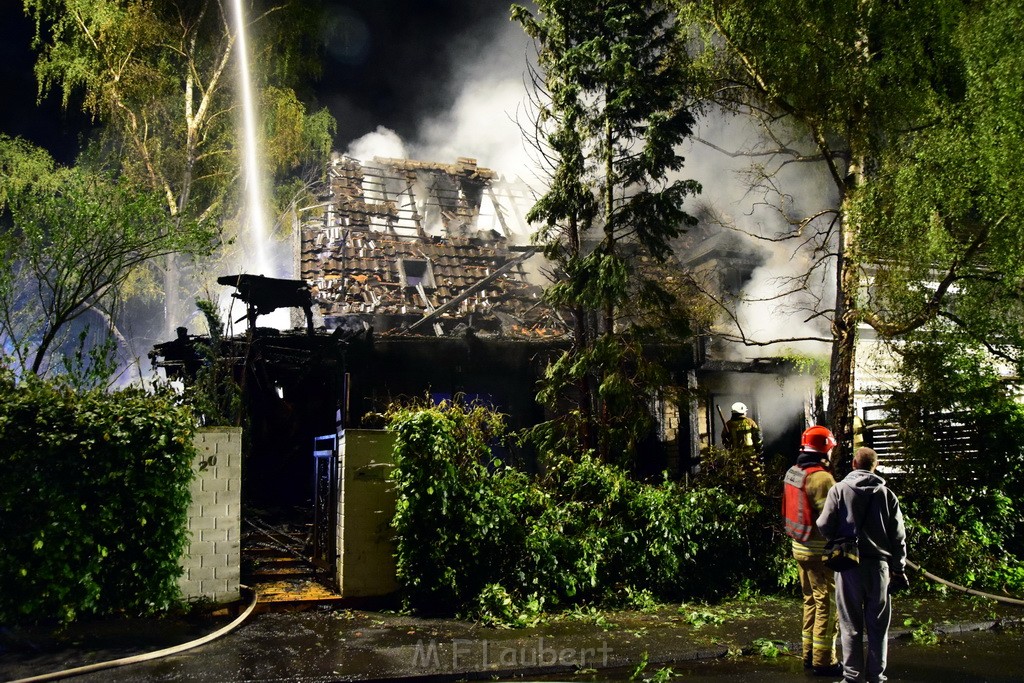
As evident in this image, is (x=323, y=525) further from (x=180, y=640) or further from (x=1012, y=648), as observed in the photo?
(x=1012, y=648)

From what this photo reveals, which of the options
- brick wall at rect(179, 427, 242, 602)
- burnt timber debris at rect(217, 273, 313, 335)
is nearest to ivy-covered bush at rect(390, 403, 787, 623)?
brick wall at rect(179, 427, 242, 602)

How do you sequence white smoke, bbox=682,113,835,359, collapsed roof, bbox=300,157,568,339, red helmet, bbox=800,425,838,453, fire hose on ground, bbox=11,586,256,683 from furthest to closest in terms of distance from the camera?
collapsed roof, bbox=300,157,568,339, white smoke, bbox=682,113,835,359, red helmet, bbox=800,425,838,453, fire hose on ground, bbox=11,586,256,683

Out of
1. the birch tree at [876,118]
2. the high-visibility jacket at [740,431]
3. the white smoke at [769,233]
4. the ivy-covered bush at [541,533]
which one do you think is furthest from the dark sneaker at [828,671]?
the white smoke at [769,233]

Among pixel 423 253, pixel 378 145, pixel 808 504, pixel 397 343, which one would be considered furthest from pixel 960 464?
pixel 378 145

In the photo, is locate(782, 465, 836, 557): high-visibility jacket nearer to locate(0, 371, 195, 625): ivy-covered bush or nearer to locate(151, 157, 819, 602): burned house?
locate(151, 157, 819, 602): burned house

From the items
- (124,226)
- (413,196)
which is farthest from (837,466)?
(413,196)

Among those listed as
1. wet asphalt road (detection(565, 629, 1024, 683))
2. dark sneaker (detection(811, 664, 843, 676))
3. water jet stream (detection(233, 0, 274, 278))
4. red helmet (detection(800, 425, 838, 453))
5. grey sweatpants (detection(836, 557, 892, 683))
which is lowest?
wet asphalt road (detection(565, 629, 1024, 683))

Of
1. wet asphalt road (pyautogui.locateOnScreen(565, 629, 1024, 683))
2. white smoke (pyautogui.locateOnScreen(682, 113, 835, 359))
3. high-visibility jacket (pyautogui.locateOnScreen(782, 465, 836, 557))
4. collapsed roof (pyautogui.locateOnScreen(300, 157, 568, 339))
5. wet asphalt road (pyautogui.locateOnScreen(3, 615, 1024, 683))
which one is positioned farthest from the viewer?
collapsed roof (pyautogui.locateOnScreen(300, 157, 568, 339))

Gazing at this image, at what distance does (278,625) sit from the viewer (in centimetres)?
764

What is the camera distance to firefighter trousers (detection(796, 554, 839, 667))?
6184mm

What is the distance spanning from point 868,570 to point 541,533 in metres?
3.81

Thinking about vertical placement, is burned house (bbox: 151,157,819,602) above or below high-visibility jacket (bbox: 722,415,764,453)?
above

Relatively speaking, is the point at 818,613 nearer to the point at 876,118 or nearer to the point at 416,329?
the point at 876,118

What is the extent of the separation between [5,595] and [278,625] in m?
2.42
